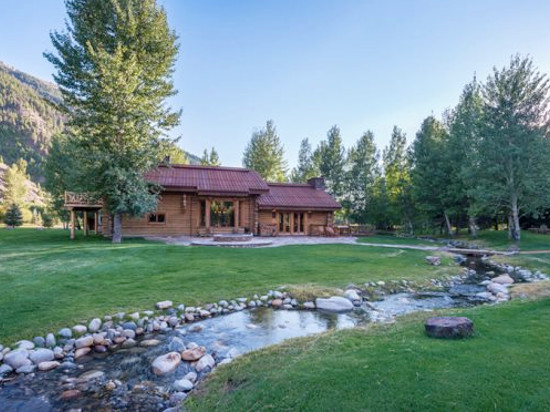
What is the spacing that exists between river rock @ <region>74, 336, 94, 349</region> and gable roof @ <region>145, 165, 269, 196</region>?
14.4 m

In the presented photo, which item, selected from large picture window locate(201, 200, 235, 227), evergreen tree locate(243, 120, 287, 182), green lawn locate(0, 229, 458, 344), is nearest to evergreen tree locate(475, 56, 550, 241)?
green lawn locate(0, 229, 458, 344)

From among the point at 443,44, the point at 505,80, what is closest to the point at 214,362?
the point at 443,44

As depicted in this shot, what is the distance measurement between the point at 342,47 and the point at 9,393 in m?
16.3

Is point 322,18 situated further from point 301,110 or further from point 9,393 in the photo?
point 9,393

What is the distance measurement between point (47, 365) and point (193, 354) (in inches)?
77.6

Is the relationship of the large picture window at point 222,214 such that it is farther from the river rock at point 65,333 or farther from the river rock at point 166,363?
the river rock at point 166,363

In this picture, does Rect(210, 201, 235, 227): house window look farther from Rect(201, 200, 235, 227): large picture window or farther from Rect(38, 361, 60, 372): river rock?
Rect(38, 361, 60, 372): river rock

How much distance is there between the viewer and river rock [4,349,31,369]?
14.3 feet

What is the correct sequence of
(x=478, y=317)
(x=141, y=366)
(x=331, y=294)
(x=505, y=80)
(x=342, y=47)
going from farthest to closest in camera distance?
1. (x=505, y=80)
2. (x=342, y=47)
3. (x=331, y=294)
4. (x=478, y=317)
5. (x=141, y=366)

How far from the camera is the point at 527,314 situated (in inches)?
193

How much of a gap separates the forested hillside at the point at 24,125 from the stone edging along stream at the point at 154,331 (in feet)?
318

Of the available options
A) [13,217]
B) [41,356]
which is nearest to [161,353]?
[41,356]

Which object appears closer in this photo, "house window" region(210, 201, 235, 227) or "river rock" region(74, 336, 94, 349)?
"river rock" region(74, 336, 94, 349)

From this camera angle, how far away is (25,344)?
15.5 feet
